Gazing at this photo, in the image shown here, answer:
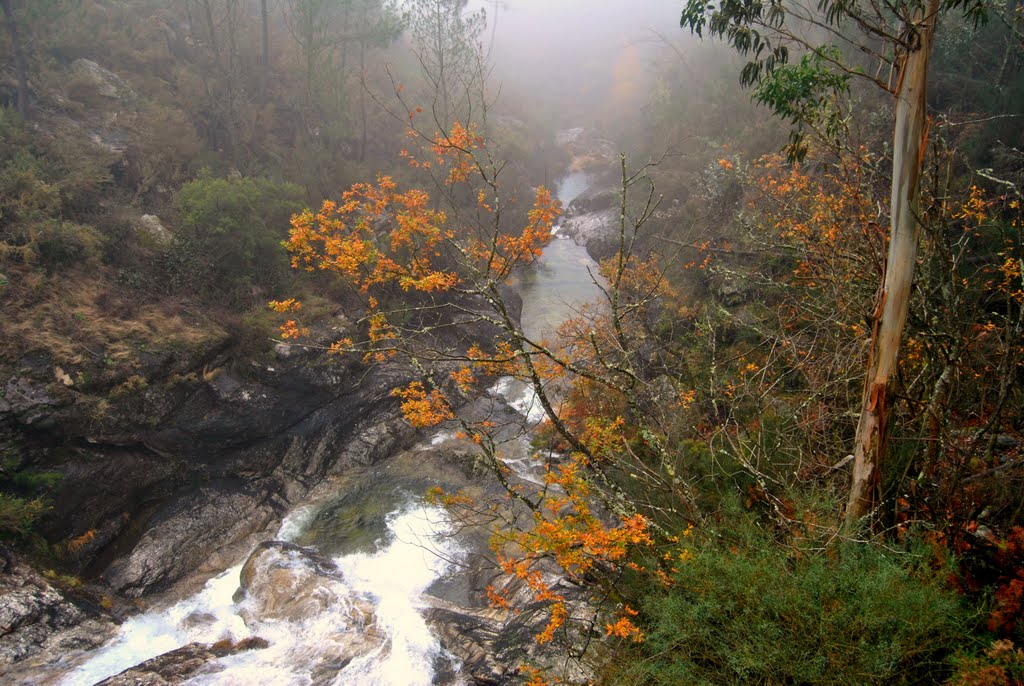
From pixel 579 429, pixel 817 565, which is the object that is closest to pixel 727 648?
pixel 817 565

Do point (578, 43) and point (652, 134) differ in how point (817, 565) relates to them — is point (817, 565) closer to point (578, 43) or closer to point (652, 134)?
point (652, 134)

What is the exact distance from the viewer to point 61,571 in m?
10.1

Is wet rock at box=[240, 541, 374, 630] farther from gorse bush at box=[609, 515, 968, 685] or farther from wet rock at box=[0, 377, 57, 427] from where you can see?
gorse bush at box=[609, 515, 968, 685]

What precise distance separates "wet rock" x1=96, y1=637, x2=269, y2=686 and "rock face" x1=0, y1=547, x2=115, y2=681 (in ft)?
4.26

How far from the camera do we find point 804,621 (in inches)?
166

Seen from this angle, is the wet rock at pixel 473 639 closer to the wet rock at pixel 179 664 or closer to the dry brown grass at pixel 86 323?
the wet rock at pixel 179 664

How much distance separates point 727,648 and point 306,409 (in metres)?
12.1

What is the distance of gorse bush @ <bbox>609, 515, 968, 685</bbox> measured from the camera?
12.8 feet

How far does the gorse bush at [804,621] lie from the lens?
153 inches

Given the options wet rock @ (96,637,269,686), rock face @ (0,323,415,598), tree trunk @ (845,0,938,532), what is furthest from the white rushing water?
tree trunk @ (845,0,938,532)

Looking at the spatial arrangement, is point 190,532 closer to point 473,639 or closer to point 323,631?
point 323,631

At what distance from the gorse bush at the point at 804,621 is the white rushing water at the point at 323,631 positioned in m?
5.09

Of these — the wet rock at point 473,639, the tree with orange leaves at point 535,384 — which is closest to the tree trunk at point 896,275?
the tree with orange leaves at point 535,384

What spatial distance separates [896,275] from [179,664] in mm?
10539
